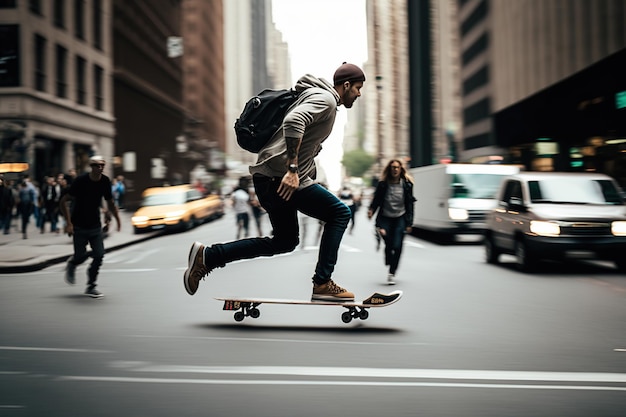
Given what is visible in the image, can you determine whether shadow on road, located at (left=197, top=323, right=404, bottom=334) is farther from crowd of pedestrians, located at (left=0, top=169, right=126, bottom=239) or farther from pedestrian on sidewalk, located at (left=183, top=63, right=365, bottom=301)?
crowd of pedestrians, located at (left=0, top=169, right=126, bottom=239)

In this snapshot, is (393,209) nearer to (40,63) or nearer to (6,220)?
(6,220)

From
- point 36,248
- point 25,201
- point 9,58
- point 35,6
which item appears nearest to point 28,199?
point 25,201

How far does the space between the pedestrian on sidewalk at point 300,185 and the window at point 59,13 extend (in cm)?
3081

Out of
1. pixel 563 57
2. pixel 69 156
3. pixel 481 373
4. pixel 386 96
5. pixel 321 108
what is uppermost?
pixel 386 96

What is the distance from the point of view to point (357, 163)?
17525 centimetres

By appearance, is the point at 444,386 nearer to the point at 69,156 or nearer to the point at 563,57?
the point at 563,57

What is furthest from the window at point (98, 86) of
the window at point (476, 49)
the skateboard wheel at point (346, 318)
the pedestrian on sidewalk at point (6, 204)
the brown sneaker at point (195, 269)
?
the skateboard wheel at point (346, 318)

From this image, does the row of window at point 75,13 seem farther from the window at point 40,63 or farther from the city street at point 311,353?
the city street at point 311,353

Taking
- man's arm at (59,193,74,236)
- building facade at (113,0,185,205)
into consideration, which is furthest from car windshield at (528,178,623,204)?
building facade at (113,0,185,205)

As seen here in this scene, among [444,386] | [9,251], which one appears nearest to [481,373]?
[444,386]

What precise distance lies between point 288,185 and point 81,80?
34715mm

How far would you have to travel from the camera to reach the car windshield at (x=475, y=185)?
20.5 meters

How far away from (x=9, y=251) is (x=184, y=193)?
538 inches

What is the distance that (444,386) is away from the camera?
4.46 m
